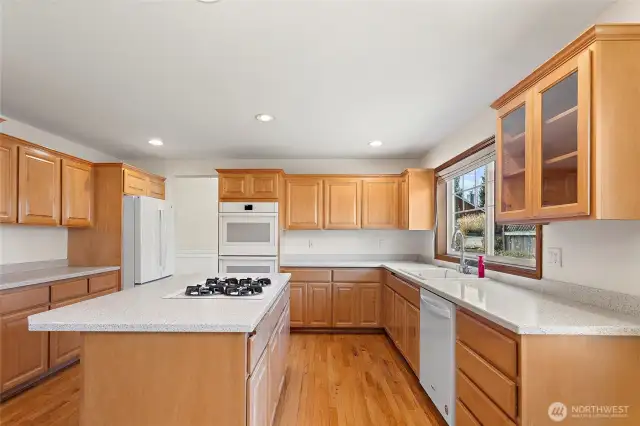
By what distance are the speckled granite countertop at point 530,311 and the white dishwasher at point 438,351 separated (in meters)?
0.10

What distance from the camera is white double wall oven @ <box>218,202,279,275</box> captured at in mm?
4582

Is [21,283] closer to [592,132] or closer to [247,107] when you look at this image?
[247,107]

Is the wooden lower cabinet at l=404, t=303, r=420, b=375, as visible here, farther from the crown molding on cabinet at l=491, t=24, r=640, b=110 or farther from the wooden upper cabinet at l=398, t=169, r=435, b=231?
the crown molding on cabinet at l=491, t=24, r=640, b=110

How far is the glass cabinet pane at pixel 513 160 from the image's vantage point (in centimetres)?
197

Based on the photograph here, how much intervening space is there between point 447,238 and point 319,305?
1.76m

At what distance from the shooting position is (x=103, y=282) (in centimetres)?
375

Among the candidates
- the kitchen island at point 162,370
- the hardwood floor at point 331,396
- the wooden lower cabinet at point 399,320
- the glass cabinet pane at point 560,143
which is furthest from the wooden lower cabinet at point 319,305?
the glass cabinet pane at point 560,143

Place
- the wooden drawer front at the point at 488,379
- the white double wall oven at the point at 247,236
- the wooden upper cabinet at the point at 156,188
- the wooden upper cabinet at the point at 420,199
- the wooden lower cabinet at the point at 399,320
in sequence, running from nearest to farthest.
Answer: the wooden drawer front at the point at 488,379 → the wooden lower cabinet at the point at 399,320 → the wooden upper cabinet at the point at 420,199 → the white double wall oven at the point at 247,236 → the wooden upper cabinet at the point at 156,188

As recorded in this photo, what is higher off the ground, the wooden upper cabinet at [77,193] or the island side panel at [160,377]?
the wooden upper cabinet at [77,193]

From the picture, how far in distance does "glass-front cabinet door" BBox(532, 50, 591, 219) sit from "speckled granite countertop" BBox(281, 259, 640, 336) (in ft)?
1.50

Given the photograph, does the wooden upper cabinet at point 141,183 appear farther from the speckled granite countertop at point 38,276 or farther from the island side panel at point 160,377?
the island side panel at point 160,377

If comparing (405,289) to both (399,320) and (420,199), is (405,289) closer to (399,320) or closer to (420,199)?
(399,320)

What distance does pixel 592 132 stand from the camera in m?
1.46

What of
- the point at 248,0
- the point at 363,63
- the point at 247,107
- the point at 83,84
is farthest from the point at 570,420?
the point at 83,84
